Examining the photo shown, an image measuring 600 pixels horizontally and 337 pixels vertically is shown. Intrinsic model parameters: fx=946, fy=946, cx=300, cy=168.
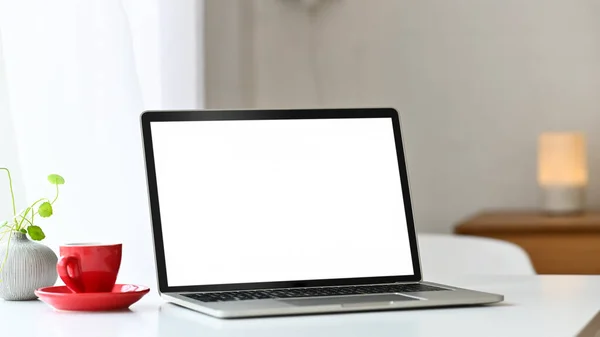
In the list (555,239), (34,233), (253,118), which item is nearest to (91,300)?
(34,233)

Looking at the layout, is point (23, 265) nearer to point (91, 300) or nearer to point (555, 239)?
point (91, 300)

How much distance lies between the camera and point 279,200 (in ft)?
3.87

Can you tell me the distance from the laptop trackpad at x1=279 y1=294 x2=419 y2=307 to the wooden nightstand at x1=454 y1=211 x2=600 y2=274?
1739mm

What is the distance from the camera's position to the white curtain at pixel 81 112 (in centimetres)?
156

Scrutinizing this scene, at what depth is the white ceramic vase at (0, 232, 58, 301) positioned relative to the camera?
3.70 feet

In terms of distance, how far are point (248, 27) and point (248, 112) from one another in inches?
78.6

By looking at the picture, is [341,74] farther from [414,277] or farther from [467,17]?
[414,277]

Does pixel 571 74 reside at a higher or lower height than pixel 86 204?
higher

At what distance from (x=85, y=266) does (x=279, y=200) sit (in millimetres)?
250

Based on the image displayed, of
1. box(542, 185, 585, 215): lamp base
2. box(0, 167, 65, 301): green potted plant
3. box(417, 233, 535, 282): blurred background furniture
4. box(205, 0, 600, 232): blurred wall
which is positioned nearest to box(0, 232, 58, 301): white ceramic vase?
box(0, 167, 65, 301): green potted plant

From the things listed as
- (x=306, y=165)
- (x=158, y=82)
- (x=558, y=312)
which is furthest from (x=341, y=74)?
(x=558, y=312)

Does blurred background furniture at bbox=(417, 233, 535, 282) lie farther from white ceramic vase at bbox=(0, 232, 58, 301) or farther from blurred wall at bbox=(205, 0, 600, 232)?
blurred wall at bbox=(205, 0, 600, 232)

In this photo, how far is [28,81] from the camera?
1.58 m

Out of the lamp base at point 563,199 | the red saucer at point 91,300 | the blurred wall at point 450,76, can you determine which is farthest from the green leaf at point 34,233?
the lamp base at point 563,199
